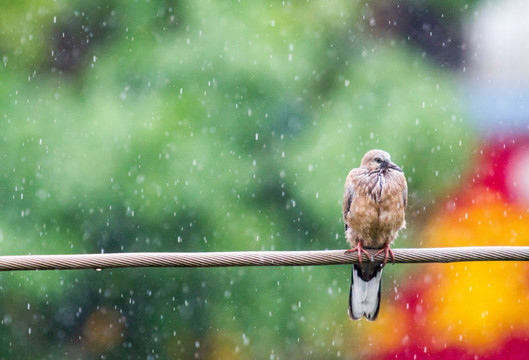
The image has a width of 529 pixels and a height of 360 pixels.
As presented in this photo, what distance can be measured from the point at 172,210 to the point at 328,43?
4.96 feet

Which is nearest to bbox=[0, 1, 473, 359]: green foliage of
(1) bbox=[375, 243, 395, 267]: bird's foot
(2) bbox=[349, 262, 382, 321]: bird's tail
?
(2) bbox=[349, 262, 382, 321]: bird's tail

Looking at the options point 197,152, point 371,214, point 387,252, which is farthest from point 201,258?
point 197,152

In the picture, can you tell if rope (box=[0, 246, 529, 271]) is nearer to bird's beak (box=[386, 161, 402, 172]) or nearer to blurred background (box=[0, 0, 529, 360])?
bird's beak (box=[386, 161, 402, 172])

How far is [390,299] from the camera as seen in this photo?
6.16 meters

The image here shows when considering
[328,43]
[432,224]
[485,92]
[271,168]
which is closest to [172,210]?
[271,168]

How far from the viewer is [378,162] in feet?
11.9

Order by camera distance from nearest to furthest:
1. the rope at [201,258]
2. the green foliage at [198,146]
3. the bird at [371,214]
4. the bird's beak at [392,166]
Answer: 1. the rope at [201,258]
2. the bird at [371,214]
3. the bird's beak at [392,166]
4. the green foliage at [198,146]

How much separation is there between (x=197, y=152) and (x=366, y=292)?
1338 millimetres

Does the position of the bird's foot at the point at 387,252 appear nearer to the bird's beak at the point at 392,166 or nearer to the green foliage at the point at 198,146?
the bird's beak at the point at 392,166

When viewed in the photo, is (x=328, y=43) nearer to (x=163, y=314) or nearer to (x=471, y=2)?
(x=471, y=2)

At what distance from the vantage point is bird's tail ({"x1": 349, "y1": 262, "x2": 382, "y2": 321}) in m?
3.61

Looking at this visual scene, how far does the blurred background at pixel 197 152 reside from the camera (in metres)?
4.43

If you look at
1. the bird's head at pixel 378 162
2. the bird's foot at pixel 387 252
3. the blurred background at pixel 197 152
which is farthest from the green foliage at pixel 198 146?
the bird's foot at pixel 387 252

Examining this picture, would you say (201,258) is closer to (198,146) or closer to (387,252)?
(387,252)
